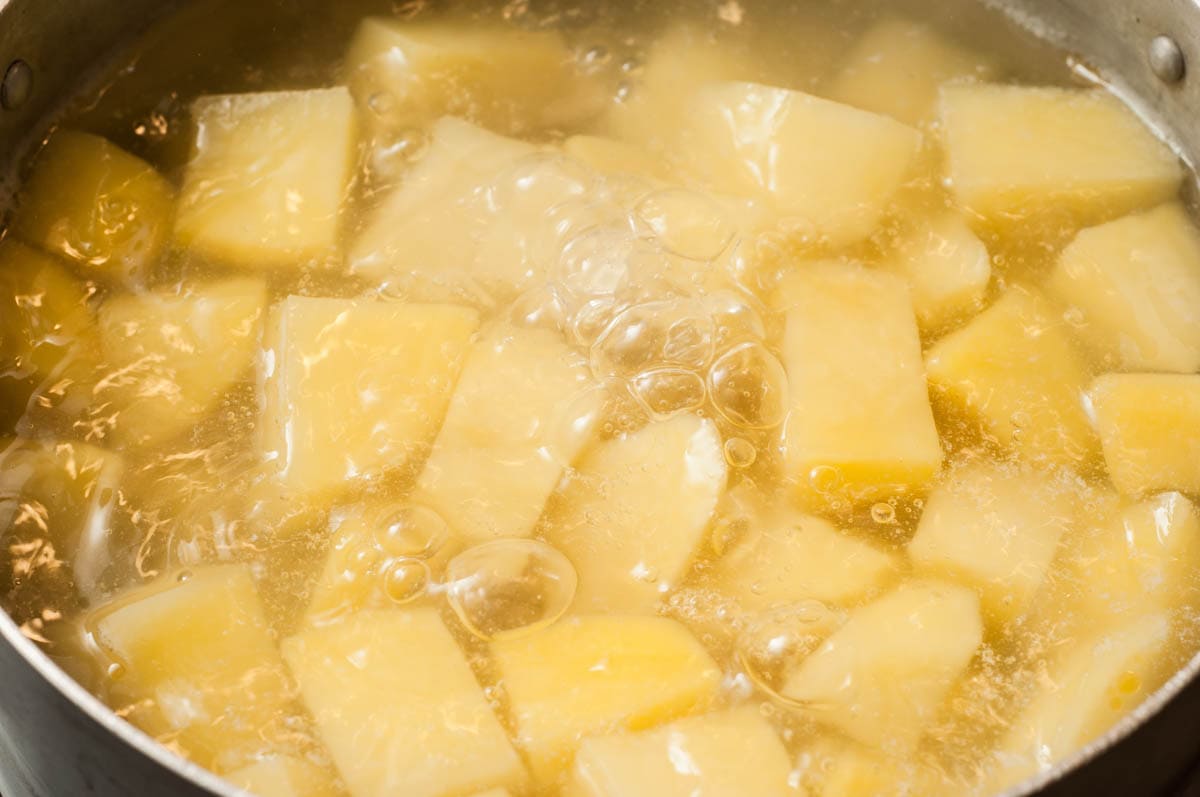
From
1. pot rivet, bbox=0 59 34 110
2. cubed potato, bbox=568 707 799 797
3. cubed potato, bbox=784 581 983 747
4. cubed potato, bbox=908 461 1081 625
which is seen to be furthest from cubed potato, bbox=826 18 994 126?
pot rivet, bbox=0 59 34 110

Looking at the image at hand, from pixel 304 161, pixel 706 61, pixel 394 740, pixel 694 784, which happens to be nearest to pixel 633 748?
pixel 694 784

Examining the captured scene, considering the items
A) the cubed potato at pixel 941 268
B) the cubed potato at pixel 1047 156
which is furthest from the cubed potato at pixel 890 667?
the cubed potato at pixel 1047 156

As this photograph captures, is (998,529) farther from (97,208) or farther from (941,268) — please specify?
(97,208)

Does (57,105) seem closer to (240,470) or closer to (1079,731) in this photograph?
(240,470)

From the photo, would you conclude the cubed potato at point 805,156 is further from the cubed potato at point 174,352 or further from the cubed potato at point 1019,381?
the cubed potato at point 174,352

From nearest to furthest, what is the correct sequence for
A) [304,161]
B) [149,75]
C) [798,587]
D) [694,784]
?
1. [694,784]
2. [798,587]
3. [304,161]
4. [149,75]

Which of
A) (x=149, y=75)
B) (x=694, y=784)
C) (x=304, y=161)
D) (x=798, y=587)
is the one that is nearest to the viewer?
(x=694, y=784)

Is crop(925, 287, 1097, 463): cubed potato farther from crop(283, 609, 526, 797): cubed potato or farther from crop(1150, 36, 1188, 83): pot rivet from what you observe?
crop(283, 609, 526, 797): cubed potato
